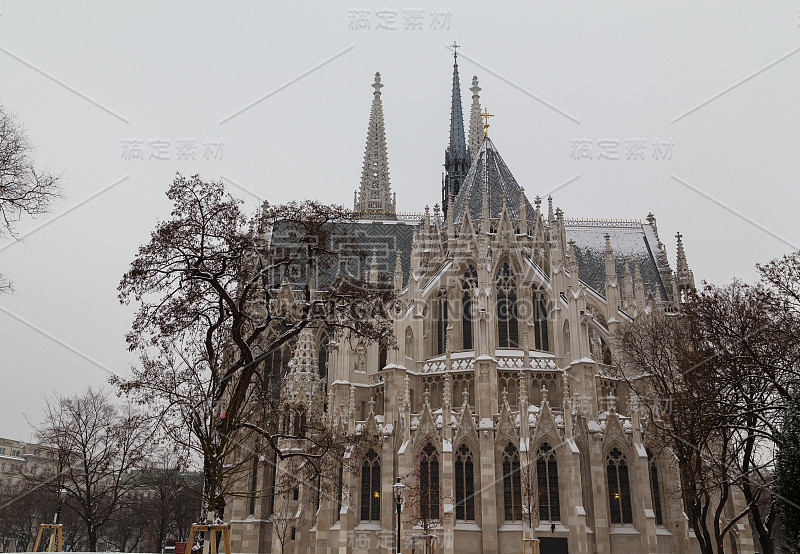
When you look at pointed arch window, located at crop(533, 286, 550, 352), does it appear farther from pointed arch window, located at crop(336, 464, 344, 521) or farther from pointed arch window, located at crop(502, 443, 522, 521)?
pointed arch window, located at crop(336, 464, 344, 521)

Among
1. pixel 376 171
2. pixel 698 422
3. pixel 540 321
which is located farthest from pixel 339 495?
A: pixel 376 171

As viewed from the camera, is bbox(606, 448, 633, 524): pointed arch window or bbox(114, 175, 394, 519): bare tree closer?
bbox(114, 175, 394, 519): bare tree

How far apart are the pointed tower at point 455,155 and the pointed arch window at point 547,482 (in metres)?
34.2

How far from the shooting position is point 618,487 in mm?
31953

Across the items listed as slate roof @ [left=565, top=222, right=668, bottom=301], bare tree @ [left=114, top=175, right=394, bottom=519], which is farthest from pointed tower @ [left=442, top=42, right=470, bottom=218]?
bare tree @ [left=114, top=175, right=394, bottom=519]

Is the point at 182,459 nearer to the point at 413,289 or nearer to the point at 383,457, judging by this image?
the point at 383,457

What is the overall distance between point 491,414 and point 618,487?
730 cm

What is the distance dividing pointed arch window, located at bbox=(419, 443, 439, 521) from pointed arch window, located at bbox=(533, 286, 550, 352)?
9082mm

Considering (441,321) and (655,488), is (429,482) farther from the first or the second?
(655,488)

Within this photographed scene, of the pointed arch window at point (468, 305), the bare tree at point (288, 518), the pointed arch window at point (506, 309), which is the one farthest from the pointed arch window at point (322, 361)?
the pointed arch window at point (506, 309)

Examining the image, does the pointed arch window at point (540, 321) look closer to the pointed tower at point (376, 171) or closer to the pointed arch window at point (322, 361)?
the pointed arch window at point (322, 361)

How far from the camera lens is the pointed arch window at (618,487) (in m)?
31.5

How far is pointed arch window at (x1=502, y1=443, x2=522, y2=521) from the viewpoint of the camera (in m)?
30.8

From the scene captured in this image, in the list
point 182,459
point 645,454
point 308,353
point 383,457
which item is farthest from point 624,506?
point 182,459
